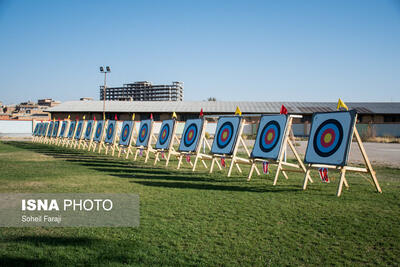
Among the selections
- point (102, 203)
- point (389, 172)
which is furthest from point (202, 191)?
point (389, 172)

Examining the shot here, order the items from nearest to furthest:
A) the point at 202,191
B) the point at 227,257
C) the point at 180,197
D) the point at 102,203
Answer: the point at 227,257
the point at 102,203
the point at 180,197
the point at 202,191

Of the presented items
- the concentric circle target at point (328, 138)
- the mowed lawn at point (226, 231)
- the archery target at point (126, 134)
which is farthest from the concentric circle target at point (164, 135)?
the concentric circle target at point (328, 138)

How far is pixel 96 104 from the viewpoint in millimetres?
51406

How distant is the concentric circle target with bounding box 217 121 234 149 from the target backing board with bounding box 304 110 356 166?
243 cm

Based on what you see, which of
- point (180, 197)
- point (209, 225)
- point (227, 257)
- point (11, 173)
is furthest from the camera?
point (11, 173)

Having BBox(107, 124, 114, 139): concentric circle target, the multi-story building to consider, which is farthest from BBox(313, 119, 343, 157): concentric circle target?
the multi-story building

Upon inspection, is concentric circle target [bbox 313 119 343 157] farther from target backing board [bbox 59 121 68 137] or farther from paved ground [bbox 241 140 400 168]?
target backing board [bbox 59 121 68 137]

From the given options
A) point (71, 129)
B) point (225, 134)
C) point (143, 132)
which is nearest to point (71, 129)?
point (71, 129)

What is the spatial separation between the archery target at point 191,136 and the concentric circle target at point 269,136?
94.4 inches

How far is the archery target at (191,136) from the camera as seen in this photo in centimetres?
1042

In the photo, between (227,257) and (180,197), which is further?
(180,197)

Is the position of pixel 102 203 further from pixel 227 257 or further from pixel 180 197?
pixel 227 257

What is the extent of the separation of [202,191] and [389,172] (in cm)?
619

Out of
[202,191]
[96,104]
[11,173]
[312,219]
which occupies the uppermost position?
[312,219]
